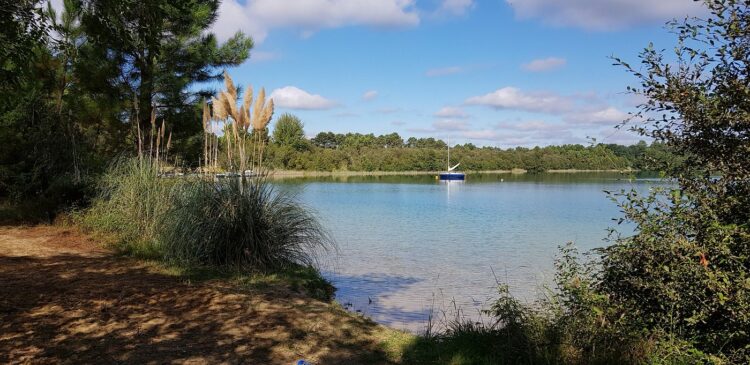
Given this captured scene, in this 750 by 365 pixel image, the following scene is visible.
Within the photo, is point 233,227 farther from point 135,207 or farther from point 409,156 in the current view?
point 409,156

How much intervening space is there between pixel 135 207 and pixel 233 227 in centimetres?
279

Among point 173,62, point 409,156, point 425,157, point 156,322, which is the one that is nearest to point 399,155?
point 409,156

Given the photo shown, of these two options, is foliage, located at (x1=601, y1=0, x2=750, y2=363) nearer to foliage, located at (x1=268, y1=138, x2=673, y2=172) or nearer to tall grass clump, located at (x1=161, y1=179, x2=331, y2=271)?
tall grass clump, located at (x1=161, y1=179, x2=331, y2=271)

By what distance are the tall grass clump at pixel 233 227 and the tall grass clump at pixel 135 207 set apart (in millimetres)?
926

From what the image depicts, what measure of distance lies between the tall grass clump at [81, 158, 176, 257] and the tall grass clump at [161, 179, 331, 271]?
926 mm

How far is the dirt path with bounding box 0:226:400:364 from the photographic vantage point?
12.7ft

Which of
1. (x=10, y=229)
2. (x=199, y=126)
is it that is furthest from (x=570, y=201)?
(x=10, y=229)

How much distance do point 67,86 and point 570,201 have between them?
26834mm

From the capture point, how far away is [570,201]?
104 ft

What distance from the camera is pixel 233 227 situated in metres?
6.92

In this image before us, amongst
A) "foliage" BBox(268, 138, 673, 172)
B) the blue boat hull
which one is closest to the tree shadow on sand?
"foliage" BBox(268, 138, 673, 172)

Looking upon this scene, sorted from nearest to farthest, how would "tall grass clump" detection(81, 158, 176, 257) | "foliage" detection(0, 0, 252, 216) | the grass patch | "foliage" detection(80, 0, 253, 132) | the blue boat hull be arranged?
the grass patch < "tall grass clump" detection(81, 158, 176, 257) < "foliage" detection(0, 0, 252, 216) < "foliage" detection(80, 0, 253, 132) < the blue boat hull

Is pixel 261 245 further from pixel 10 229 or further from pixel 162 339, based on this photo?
pixel 10 229

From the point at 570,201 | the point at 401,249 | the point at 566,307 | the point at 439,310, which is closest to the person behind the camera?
the point at 566,307
